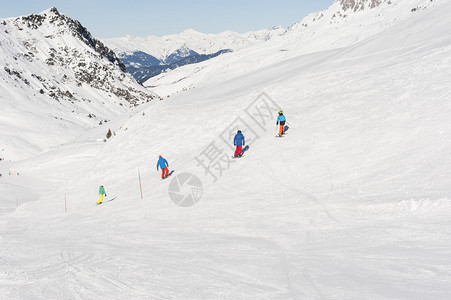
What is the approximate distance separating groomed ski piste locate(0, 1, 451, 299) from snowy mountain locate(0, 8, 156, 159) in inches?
1788

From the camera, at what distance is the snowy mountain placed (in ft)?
224

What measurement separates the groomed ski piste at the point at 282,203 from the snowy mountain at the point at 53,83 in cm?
4541

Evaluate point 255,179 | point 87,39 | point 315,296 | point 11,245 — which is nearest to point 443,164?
point 255,179

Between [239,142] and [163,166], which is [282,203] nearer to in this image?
[239,142]

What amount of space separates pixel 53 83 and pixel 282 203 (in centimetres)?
10908

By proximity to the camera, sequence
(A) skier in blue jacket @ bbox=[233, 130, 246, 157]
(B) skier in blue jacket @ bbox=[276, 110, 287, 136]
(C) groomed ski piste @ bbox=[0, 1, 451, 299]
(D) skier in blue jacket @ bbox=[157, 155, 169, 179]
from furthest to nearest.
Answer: (D) skier in blue jacket @ bbox=[157, 155, 169, 179] → (B) skier in blue jacket @ bbox=[276, 110, 287, 136] → (A) skier in blue jacket @ bbox=[233, 130, 246, 157] → (C) groomed ski piste @ bbox=[0, 1, 451, 299]

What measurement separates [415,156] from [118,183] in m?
16.3

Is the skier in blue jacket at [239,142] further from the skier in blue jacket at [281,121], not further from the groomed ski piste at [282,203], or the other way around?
the skier in blue jacket at [281,121]

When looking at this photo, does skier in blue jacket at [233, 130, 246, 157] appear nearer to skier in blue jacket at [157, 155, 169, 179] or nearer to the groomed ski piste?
the groomed ski piste

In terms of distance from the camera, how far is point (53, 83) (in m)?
102

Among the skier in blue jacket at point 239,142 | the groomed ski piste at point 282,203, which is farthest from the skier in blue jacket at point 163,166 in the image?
the skier in blue jacket at point 239,142

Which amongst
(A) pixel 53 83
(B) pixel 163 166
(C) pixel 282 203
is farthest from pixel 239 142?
(A) pixel 53 83

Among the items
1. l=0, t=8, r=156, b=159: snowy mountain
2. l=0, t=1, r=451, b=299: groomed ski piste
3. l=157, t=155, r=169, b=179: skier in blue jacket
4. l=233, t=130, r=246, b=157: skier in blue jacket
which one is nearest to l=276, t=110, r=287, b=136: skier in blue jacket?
l=0, t=1, r=451, b=299: groomed ski piste

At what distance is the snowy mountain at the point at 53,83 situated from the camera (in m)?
68.2
